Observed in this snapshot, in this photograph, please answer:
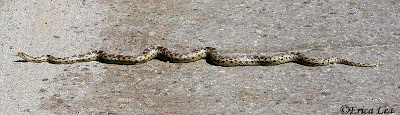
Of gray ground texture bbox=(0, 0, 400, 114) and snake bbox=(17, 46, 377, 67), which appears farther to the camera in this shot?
snake bbox=(17, 46, 377, 67)

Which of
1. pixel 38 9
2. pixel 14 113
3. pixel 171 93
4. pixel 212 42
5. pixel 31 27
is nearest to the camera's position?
pixel 14 113

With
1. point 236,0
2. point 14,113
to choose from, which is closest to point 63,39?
point 14,113

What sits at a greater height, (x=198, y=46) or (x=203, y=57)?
(x=198, y=46)

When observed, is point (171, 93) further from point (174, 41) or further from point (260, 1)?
point (260, 1)

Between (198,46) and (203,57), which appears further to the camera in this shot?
(198,46)
